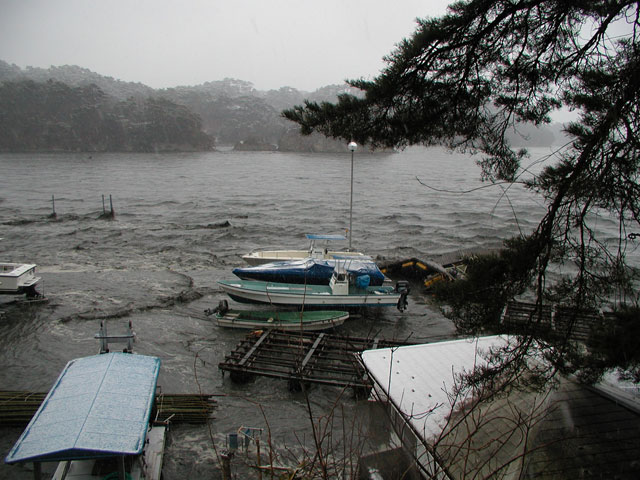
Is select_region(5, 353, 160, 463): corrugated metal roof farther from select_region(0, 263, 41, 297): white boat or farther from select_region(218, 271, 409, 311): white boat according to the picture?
select_region(0, 263, 41, 297): white boat

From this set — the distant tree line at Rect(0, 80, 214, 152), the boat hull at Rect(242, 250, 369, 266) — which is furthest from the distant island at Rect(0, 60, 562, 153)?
the boat hull at Rect(242, 250, 369, 266)

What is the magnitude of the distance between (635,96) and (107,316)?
19.7 metres

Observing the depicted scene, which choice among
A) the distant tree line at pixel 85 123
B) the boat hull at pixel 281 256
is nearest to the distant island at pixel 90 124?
the distant tree line at pixel 85 123

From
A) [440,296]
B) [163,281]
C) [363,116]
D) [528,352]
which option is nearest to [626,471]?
[528,352]

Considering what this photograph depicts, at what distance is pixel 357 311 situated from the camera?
19672mm

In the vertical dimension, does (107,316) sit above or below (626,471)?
below

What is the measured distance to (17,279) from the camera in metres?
18.8

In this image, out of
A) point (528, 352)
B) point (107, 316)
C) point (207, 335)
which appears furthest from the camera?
point (107, 316)

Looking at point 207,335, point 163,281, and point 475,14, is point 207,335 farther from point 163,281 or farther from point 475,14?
point 475,14

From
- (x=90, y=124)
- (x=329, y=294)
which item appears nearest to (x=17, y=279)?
(x=329, y=294)

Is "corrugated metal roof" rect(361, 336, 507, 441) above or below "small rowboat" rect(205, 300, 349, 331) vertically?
above

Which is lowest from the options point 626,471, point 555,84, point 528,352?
point 626,471

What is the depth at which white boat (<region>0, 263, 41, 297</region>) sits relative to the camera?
1867cm

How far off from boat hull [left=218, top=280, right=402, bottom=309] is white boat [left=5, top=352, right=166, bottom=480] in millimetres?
9172
